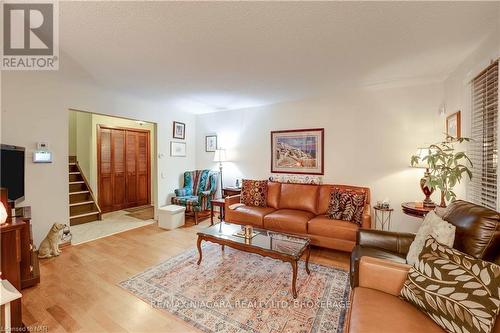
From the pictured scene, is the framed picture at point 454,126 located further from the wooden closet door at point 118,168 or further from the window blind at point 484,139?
the wooden closet door at point 118,168

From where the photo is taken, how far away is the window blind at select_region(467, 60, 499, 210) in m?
1.98

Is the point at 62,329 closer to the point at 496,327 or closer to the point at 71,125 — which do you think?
the point at 496,327

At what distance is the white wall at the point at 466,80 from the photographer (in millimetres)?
2018

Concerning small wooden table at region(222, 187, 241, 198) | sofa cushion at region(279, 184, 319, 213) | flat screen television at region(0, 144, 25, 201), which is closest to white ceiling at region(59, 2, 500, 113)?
flat screen television at region(0, 144, 25, 201)

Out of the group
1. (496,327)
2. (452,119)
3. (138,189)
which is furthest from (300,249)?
(138,189)

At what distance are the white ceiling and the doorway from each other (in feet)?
7.27

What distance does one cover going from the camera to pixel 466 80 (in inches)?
96.0

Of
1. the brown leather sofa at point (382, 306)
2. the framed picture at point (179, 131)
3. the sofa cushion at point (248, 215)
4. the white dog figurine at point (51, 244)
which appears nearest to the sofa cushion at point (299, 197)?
the sofa cushion at point (248, 215)

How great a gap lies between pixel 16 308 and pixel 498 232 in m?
3.25

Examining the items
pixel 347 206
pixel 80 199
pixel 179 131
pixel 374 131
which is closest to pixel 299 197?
pixel 347 206

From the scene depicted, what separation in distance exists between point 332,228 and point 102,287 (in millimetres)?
2654

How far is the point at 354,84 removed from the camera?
133 inches

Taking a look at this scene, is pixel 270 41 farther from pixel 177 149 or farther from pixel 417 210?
pixel 177 149

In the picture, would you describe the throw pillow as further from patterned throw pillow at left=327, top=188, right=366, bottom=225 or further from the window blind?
patterned throw pillow at left=327, top=188, right=366, bottom=225
